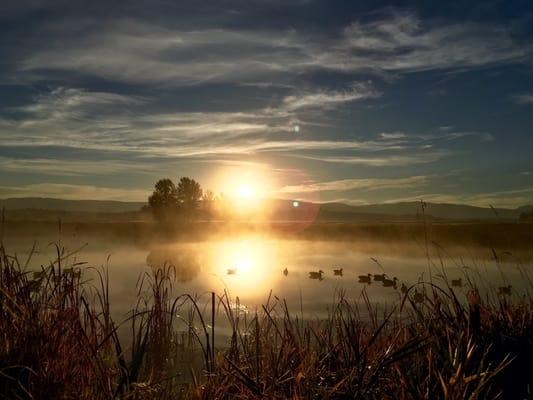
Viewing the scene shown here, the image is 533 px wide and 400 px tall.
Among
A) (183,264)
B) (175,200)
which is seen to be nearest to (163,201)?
(175,200)

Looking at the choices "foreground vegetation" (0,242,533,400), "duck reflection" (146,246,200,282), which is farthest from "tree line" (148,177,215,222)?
"foreground vegetation" (0,242,533,400)

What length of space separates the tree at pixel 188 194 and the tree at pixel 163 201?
1970 millimetres

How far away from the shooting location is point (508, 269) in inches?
565

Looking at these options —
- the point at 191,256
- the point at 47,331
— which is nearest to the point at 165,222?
the point at 191,256

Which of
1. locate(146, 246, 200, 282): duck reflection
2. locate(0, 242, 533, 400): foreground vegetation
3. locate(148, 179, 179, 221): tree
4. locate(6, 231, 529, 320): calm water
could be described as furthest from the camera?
locate(148, 179, 179, 221): tree

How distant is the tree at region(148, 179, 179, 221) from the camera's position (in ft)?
168

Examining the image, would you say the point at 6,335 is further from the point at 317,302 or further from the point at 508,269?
the point at 508,269

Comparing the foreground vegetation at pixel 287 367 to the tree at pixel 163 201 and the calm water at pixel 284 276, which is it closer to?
the calm water at pixel 284 276

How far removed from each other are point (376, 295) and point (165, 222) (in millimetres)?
43631

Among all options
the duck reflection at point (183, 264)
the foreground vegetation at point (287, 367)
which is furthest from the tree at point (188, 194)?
the foreground vegetation at point (287, 367)

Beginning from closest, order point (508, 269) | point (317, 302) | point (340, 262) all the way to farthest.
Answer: point (317, 302), point (508, 269), point (340, 262)

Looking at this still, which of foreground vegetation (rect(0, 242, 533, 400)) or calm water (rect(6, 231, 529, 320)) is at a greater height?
Answer: foreground vegetation (rect(0, 242, 533, 400))

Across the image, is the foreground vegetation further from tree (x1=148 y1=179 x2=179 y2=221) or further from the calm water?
tree (x1=148 y1=179 x2=179 y2=221)

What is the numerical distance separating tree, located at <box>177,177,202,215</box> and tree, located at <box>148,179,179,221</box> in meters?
1.97
